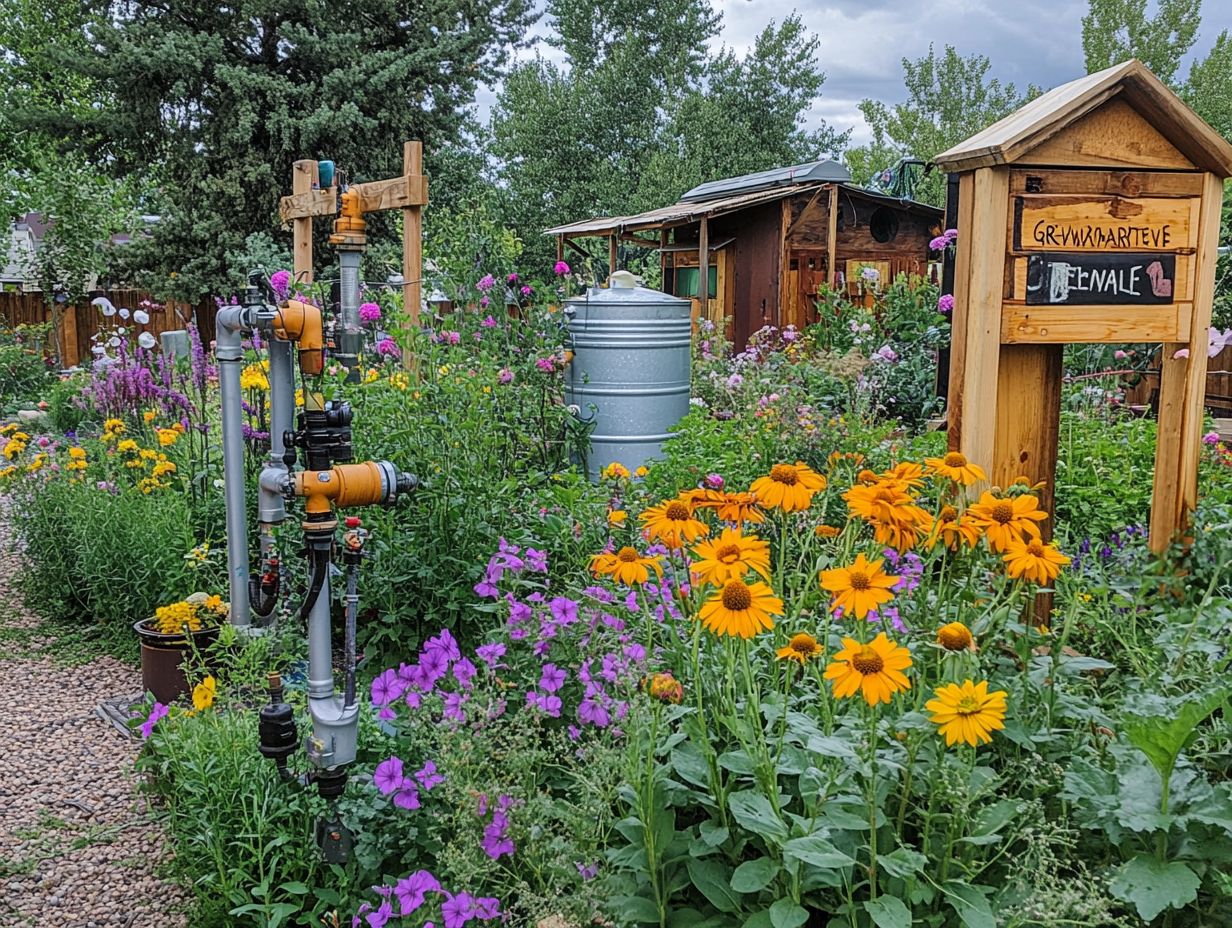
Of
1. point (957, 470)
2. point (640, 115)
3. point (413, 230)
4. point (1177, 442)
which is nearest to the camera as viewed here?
point (957, 470)

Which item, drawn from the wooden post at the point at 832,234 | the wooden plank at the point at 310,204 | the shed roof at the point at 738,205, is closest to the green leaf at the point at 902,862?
the wooden plank at the point at 310,204

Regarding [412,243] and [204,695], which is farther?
[412,243]

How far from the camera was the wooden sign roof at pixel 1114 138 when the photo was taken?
8.85ft

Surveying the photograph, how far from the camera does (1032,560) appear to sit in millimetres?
1654

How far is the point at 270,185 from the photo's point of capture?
1465 centimetres

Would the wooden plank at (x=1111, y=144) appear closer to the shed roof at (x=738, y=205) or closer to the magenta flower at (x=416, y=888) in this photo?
the magenta flower at (x=416, y=888)

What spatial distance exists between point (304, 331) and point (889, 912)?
1.65 metres

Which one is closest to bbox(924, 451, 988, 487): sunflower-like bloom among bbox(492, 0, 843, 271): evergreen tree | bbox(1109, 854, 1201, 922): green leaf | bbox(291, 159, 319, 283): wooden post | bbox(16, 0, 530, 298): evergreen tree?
bbox(1109, 854, 1201, 922): green leaf

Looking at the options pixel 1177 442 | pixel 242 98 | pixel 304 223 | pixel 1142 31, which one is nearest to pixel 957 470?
pixel 1177 442

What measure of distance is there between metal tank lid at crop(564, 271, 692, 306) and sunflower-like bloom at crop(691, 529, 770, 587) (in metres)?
3.45

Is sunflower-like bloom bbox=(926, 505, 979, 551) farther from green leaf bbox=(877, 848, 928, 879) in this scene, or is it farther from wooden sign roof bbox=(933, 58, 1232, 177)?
wooden sign roof bbox=(933, 58, 1232, 177)

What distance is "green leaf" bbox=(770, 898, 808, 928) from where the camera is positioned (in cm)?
146

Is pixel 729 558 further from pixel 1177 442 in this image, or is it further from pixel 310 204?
pixel 310 204

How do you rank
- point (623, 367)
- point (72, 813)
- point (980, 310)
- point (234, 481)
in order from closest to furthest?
point (980, 310) → point (72, 813) → point (234, 481) → point (623, 367)
